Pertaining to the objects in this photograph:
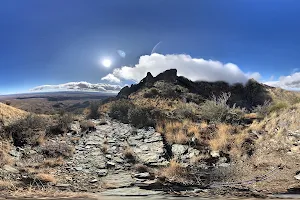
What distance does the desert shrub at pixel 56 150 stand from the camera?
11.2 meters

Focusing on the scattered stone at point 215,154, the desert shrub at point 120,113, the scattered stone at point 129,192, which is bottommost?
the scattered stone at point 129,192

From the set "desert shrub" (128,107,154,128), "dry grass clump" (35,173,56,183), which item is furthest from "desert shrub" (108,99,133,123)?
"dry grass clump" (35,173,56,183)

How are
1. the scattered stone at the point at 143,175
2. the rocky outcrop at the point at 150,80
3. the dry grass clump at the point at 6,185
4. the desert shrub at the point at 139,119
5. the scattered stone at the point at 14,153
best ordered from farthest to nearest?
the rocky outcrop at the point at 150,80, the desert shrub at the point at 139,119, the scattered stone at the point at 14,153, the scattered stone at the point at 143,175, the dry grass clump at the point at 6,185

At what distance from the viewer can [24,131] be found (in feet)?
42.1

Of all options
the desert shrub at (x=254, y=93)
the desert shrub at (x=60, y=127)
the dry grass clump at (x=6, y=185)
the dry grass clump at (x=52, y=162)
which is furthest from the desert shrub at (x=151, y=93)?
the dry grass clump at (x=6, y=185)

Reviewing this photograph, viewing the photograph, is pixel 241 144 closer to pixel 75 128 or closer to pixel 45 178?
pixel 45 178

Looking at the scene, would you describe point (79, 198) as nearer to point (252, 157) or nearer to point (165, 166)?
point (165, 166)

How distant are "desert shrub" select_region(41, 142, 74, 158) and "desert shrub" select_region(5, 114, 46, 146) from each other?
3.08 feet

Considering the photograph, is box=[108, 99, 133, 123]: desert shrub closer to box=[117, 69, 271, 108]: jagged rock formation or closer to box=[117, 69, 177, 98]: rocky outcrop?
box=[117, 69, 271, 108]: jagged rock formation

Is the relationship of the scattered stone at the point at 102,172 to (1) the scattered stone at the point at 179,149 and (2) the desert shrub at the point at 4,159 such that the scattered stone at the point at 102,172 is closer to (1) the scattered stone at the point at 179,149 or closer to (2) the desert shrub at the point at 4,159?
(2) the desert shrub at the point at 4,159

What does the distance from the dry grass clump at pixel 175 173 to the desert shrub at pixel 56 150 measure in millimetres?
3980

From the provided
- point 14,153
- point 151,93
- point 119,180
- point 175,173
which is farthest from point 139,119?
point 151,93

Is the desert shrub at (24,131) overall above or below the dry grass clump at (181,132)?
above

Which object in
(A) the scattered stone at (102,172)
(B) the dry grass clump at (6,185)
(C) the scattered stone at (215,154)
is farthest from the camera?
(C) the scattered stone at (215,154)
